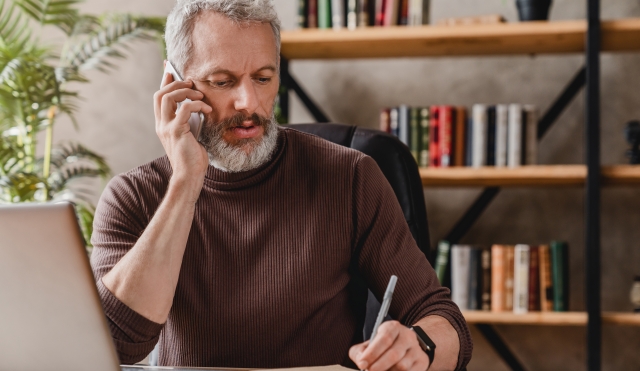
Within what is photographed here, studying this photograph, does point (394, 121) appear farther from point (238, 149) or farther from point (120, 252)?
point (120, 252)

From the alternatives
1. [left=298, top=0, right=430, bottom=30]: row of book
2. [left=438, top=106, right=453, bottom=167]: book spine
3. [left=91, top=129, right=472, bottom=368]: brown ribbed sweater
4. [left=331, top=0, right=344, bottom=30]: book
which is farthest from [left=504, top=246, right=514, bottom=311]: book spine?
[left=91, top=129, right=472, bottom=368]: brown ribbed sweater

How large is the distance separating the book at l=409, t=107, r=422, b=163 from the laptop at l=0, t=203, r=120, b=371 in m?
1.62

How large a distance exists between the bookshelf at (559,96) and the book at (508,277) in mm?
74

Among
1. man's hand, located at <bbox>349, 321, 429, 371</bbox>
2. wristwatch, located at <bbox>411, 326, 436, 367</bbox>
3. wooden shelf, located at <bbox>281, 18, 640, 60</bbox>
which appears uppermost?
wooden shelf, located at <bbox>281, 18, 640, 60</bbox>

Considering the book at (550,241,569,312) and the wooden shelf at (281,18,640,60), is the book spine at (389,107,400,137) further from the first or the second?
the book at (550,241,569,312)

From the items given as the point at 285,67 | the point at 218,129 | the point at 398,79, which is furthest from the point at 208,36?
the point at 398,79

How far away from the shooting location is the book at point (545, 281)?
2152mm

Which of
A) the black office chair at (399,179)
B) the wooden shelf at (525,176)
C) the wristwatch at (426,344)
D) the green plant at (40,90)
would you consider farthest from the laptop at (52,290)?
the wooden shelf at (525,176)

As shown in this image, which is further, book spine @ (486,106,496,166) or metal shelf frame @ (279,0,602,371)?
book spine @ (486,106,496,166)

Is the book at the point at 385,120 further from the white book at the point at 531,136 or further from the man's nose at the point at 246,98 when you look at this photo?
the man's nose at the point at 246,98

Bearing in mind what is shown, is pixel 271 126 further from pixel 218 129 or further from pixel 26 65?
pixel 26 65

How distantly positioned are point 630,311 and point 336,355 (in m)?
1.53

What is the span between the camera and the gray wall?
232 cm

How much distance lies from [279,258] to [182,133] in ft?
0.91
